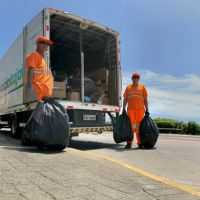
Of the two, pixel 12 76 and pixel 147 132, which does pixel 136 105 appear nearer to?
pixel 147 132

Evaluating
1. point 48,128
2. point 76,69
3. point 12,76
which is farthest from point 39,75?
point 12,76

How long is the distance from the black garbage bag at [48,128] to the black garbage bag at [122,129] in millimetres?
2404

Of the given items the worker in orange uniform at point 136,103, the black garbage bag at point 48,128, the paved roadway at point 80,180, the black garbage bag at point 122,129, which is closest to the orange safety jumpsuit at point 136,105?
the worker in orange uniform at point 136,103

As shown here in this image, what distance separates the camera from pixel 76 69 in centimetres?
1141

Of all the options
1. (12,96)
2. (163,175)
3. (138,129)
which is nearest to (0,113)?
(12,96)

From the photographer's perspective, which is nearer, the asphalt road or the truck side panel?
the asphalt road

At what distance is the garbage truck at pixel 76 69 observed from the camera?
32.6 feet

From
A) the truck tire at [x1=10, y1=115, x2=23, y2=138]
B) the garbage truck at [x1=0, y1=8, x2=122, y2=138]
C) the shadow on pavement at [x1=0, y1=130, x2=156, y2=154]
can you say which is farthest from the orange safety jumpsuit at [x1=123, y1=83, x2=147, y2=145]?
the truck tire at [x1=10, y1=115, x2=23, y2=138]

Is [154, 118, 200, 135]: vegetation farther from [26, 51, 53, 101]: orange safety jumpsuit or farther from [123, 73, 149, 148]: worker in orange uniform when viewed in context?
[26, 51, 53, 101]: orange safety jumpsuit

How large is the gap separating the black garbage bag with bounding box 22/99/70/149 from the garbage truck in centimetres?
183

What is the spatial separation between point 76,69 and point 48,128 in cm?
414

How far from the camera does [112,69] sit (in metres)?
11.4

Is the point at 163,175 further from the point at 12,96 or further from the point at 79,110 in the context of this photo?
the point at 12,96

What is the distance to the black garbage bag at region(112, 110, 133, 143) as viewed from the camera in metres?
9.77
